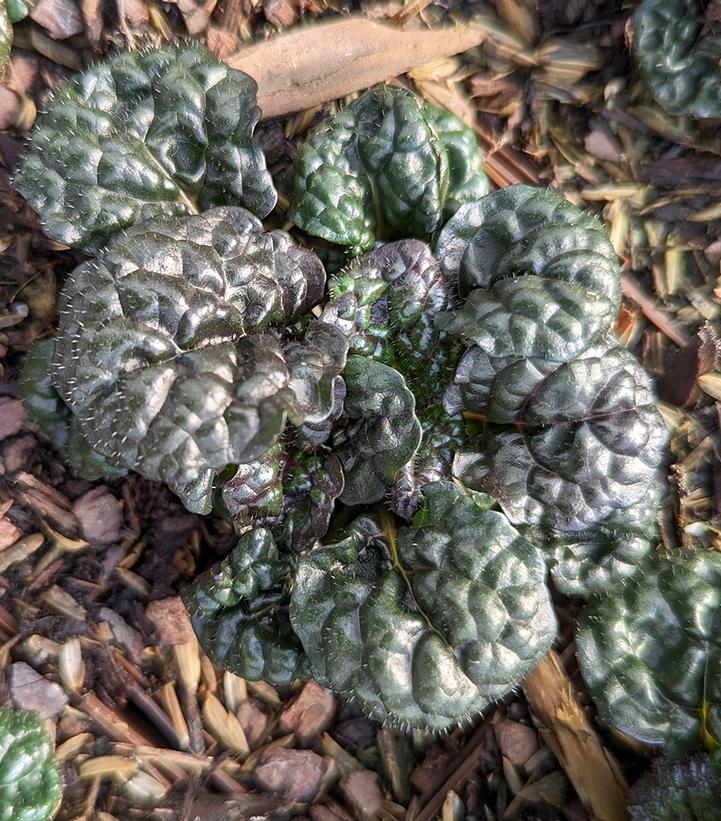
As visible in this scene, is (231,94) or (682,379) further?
(682,379)

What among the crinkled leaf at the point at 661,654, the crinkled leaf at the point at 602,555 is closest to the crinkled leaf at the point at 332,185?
the crinkled leaf at the point at 602,555

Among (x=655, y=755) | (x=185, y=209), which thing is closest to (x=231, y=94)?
(x=185, y=209)

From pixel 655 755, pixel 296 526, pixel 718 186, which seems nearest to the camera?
pixel 296 526

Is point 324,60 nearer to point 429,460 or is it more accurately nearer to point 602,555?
point 429,460

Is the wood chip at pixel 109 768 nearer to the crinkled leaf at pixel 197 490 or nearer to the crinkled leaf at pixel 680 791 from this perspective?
the crinkled leaf at pixel 197 490

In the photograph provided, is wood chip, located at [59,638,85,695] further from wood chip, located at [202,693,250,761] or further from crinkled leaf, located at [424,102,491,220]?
crinkled leaf, located at [424,102,491,220]

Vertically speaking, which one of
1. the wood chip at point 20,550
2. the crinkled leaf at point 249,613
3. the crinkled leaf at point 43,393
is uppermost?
the crinkled leaf at point 43,393

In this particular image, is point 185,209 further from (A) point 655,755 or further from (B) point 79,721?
(A) point 655,755
